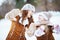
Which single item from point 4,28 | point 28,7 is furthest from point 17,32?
point 28,7

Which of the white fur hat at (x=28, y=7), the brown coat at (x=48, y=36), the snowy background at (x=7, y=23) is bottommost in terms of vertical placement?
the brown coat at (x=48, y=36)

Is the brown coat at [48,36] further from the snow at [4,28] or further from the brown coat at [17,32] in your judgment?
the snow at [4,28]

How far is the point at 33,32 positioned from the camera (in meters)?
2.42

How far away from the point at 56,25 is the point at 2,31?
1.72 feet

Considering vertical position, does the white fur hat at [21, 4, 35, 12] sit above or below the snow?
above

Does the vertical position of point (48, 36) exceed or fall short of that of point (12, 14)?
it falls short

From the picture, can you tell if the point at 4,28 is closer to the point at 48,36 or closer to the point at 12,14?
the point at 12,14

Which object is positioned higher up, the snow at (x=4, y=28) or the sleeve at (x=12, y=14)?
the sleeve at (x=12, y=14)

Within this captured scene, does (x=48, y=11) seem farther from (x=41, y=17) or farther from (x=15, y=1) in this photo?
(x=15, y=1)

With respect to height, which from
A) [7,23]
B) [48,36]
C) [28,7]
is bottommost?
[48,36]

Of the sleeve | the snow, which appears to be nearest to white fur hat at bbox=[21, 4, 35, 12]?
the sleeve

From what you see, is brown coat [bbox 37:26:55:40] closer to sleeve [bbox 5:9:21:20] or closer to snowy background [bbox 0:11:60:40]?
snowy background [bbox 0:11:60:40]

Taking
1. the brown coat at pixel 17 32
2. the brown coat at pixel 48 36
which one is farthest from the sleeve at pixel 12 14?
the brown coat at pixel 48 36

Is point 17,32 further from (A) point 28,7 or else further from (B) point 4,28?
(A) point 28,7
